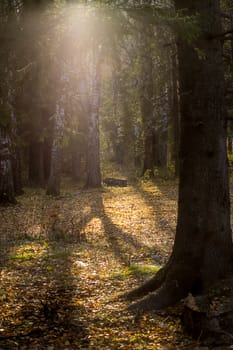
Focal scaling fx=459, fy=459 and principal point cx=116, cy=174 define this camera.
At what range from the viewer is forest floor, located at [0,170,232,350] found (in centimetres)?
528

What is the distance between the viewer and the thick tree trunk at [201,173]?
5.66 metres

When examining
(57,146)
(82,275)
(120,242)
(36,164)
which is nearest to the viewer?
(82,275)

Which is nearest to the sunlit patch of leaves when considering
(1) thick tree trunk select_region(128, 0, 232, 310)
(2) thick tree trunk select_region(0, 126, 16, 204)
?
(1) thick tree trunk select_region(128, 0, 232, 310)

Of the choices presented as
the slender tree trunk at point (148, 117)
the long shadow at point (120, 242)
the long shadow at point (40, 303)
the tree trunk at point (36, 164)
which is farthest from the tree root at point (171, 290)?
the slender tree trunk at point (148, 117)

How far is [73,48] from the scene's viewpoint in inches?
258

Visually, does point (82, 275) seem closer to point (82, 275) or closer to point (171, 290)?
point (82, 275)

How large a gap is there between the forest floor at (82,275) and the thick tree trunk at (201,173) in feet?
1.75

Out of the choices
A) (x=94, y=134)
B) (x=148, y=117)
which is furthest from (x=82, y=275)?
(x=148, y=117)

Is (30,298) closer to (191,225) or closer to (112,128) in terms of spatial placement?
(191,225)

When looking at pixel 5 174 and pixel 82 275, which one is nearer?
pixel 82 275

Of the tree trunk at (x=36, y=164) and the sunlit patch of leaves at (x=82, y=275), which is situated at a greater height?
the tree trunk at (x=36, y=164)

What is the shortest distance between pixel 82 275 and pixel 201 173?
313 centimetres

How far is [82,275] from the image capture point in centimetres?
775

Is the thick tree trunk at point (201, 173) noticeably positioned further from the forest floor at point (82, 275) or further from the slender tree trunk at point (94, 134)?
the slender tree trunk at point (94, 134)
